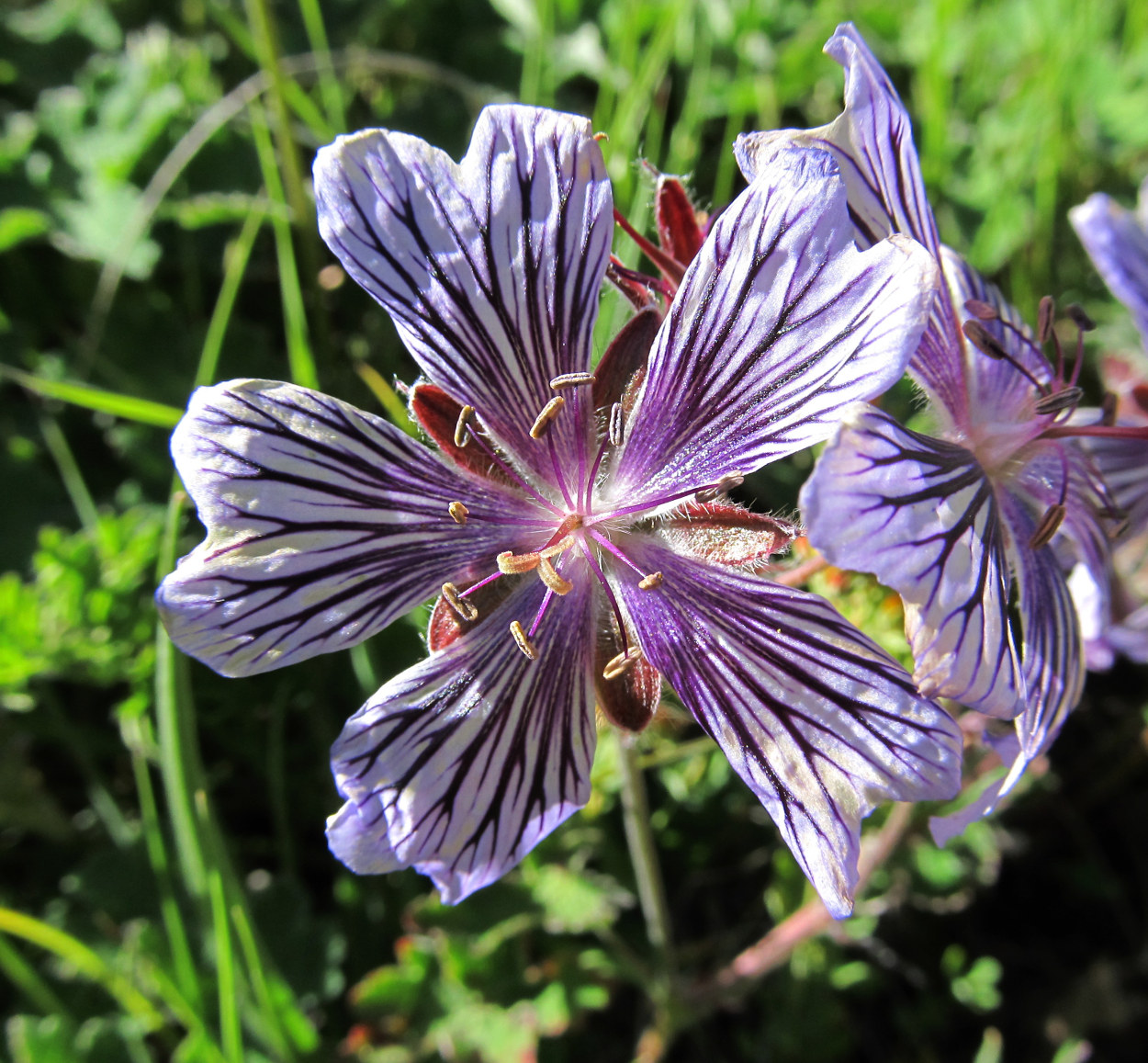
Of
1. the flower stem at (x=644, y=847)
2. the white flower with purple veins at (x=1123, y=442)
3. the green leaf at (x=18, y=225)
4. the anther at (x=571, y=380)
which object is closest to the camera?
the anther at (x=571, y=380)

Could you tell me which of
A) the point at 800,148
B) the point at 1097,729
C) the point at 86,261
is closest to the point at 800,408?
the point at 800,148

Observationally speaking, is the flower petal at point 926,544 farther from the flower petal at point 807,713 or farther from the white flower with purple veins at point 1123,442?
the white flower with purple veins at point 1123,442

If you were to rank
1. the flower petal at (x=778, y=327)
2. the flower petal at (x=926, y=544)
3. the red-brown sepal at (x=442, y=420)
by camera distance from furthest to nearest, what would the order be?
the red-brown sepal at (x=442, y=420) < the flower petal at (x=778, y=327) < the flower petal at (x=926, y=544)

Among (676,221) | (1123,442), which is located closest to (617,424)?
(676,221)

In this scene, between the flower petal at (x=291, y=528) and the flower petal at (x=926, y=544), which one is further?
the flower petal at (x=291, y=528)

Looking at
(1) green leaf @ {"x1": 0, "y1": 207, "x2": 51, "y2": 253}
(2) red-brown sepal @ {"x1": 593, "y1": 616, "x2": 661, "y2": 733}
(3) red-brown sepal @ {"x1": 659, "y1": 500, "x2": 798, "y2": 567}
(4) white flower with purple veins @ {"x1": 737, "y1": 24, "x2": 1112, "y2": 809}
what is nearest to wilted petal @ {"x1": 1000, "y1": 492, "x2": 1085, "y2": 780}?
(4) white flower with purple veins @ {"x1": 737, "y1": 24, "x2": 1112, "y2": 809}

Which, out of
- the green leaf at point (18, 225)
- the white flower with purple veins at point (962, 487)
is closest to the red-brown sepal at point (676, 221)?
the white flower with purple veins at point (962, 487)

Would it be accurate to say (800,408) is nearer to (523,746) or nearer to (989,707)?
(989,707)

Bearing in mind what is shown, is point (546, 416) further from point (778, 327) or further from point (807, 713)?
point (807, 713)
